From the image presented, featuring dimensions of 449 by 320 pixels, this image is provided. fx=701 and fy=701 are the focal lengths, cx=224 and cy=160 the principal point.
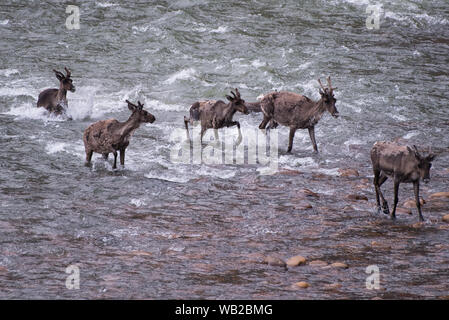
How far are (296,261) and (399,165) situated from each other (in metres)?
2.99

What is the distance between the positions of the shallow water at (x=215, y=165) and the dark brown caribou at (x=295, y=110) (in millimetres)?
609

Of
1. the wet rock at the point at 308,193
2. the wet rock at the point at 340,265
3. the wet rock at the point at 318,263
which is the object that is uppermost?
the wet rock at the point at 308,193

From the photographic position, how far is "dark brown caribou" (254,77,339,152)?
52.1ft

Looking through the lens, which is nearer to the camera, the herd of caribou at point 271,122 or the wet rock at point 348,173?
the herd of caribou at point 271,122

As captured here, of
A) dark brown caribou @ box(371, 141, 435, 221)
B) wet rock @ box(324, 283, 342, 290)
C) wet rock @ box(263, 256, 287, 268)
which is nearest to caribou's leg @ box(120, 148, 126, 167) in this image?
dark brown caribou @ box(371, 141, 435, 221)

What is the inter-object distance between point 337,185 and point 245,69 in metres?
8.96

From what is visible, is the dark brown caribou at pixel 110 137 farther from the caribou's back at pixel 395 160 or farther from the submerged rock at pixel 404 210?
the submerged rock at pixel 404 210

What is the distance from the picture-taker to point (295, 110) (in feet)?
54.2

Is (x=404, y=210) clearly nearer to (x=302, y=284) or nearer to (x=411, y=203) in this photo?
(x=411, y=203)

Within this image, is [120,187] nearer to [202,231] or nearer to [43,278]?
[202,231]

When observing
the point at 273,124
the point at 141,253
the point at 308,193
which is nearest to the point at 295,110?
the point at 273,124

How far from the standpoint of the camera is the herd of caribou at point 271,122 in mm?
11930

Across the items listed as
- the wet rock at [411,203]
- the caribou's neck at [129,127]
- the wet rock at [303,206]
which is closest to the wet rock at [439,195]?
the wet rock at [411,203]

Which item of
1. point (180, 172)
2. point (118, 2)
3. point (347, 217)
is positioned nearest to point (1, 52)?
point (118, 2)
